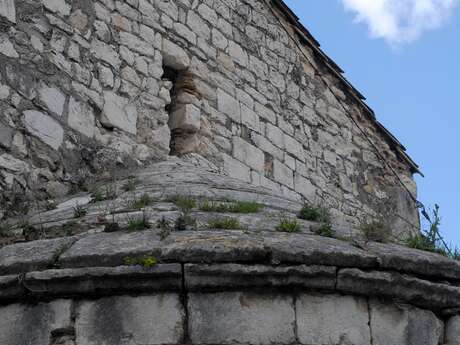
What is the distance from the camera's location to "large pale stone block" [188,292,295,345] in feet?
13.4

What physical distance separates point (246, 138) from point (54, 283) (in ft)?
14.0

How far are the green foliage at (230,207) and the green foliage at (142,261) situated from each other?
92cm

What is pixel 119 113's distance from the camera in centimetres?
701

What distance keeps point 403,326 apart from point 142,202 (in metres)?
1.61

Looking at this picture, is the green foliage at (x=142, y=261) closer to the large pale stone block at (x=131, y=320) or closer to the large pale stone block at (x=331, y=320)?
the large pale stone block at (x=131, y=320)

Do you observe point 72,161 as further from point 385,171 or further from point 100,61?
point 385,171

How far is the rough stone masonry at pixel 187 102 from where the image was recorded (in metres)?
6.33

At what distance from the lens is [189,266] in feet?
13.6

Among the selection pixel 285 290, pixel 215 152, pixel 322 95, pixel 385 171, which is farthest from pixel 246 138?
pixel 285 290

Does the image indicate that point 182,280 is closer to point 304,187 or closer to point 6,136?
point 6,136

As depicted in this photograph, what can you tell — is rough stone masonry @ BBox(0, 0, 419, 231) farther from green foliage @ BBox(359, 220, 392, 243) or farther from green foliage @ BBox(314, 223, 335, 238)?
green foliage @ BBox(314, 223, 335, 238)

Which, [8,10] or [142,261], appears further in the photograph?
[8,10]

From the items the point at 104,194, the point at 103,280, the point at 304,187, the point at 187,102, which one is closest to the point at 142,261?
the point at 103,280

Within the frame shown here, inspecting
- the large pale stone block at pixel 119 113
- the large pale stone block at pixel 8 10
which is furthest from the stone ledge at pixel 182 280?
the large pale stone block at pixel 119 113
